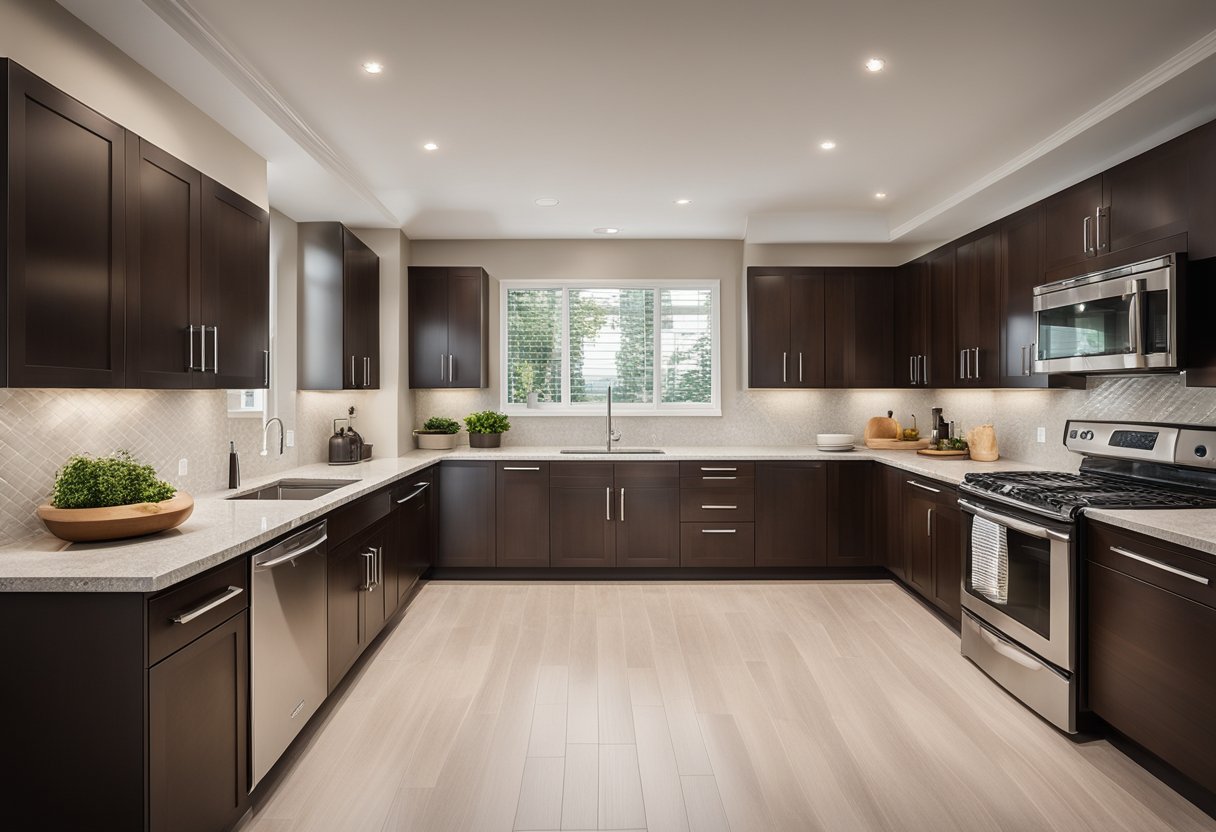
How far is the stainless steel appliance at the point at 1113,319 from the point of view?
8.42 feet

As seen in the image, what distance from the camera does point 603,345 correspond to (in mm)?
5477

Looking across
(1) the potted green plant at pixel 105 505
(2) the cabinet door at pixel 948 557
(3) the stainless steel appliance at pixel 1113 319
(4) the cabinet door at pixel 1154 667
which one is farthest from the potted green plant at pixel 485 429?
(4) the cabinet door at pixel 1154 667

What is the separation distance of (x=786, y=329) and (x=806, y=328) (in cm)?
16

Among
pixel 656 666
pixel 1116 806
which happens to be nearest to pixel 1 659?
pixel 656 666

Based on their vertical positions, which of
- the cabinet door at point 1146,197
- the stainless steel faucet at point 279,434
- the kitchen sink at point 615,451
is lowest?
the kitchen sink at point 615,451

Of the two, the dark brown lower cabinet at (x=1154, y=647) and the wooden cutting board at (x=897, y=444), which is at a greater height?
the wooden cutting board at (x=897, y=444)

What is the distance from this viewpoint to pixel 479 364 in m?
5.08

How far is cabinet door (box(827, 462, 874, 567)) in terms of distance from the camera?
468cm

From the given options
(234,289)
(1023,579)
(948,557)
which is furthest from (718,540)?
(234,289)

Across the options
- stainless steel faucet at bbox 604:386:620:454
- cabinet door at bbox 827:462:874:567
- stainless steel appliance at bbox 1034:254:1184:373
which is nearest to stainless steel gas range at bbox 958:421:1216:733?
stainless steel appliance at bbox 1034:254:1184:373

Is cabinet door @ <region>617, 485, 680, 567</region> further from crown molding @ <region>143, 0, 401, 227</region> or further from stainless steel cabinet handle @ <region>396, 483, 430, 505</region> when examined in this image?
crown molding @ <region>143, 0, 401, 227</region>

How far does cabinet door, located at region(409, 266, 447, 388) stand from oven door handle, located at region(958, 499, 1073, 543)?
148 inches

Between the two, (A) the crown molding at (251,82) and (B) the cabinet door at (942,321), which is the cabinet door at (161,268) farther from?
(B) the cabinet door at (942,321)

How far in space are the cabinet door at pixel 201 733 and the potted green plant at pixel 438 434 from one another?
121 inches
